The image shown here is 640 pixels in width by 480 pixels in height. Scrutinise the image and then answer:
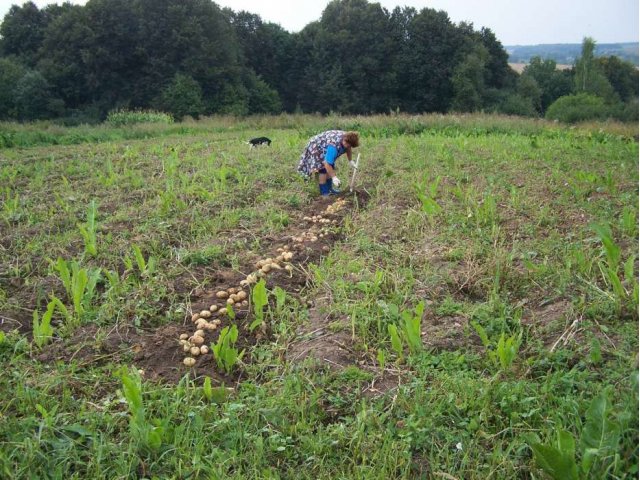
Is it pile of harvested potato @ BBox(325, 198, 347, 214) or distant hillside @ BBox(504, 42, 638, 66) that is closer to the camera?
distant hillside @ BBox(504, 42, 638, 66)

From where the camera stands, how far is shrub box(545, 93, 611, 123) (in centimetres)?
2358

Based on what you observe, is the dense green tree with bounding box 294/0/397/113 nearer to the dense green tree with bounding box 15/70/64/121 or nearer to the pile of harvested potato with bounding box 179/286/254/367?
the dense green tree with bounding box 15/70/64/121

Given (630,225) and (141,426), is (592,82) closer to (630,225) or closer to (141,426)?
(630,225)

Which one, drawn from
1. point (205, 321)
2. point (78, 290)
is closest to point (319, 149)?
point (205, 321)

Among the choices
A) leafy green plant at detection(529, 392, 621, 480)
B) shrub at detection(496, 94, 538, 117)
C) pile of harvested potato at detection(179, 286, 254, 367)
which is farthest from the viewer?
shrub at detection(496, 94, 538, 117)

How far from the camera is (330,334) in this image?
2971 millimetres

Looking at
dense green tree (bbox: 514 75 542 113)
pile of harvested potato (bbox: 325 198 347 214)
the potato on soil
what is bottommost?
the potato on soil

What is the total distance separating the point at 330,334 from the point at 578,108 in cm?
2670

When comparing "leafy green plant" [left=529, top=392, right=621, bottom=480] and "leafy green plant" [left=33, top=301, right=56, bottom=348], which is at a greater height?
"leafy green plant" [left=33, top=301, right=56, bottom=348]

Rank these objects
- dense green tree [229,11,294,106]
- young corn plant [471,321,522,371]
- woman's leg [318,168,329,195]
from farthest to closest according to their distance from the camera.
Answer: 1. dense green tree [229,11,294,106]
2. woman's leg [318,168,329,195]
3. young corn plant [471,321,522,371]

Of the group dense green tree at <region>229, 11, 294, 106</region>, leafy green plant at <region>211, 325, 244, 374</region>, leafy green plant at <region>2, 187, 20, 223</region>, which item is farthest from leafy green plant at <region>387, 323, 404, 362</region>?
dense green tree at <region>229, 11, 294, 106</region>

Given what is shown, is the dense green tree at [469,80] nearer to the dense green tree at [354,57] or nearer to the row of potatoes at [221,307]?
the dense green tree at [354,57]

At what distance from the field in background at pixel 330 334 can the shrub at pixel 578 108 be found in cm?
2023

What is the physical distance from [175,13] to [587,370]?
93.9 ft
